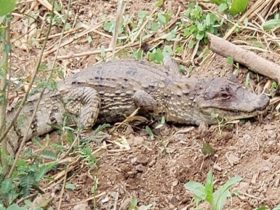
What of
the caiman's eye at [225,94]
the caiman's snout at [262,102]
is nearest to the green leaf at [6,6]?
the caiman's snout at [262,102]

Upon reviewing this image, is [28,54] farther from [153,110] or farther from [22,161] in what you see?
[22,161]

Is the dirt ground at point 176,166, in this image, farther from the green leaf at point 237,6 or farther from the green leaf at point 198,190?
the green leaf at point 237,6

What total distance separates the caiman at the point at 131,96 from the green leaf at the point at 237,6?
55 cm

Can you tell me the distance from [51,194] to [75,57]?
1627mm

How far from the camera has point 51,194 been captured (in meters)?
4.65

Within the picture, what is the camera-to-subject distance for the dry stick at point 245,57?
5273mm

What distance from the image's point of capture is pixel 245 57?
17.8 feet

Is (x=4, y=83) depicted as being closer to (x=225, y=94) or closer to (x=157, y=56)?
(x=225, y=94)

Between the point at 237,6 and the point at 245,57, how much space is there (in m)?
0.52

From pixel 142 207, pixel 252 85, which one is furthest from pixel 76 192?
pixel 252 85

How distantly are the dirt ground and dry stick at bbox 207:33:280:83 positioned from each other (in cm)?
9

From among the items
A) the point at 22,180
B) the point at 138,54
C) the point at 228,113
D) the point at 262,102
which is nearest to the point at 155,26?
the point at 138,54

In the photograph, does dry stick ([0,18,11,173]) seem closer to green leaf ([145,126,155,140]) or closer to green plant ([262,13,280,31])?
green leaf ([145,126,155,140])

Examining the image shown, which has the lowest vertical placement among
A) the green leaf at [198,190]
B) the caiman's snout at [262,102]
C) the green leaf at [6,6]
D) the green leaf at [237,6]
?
the caiman's snout at [262,102]
